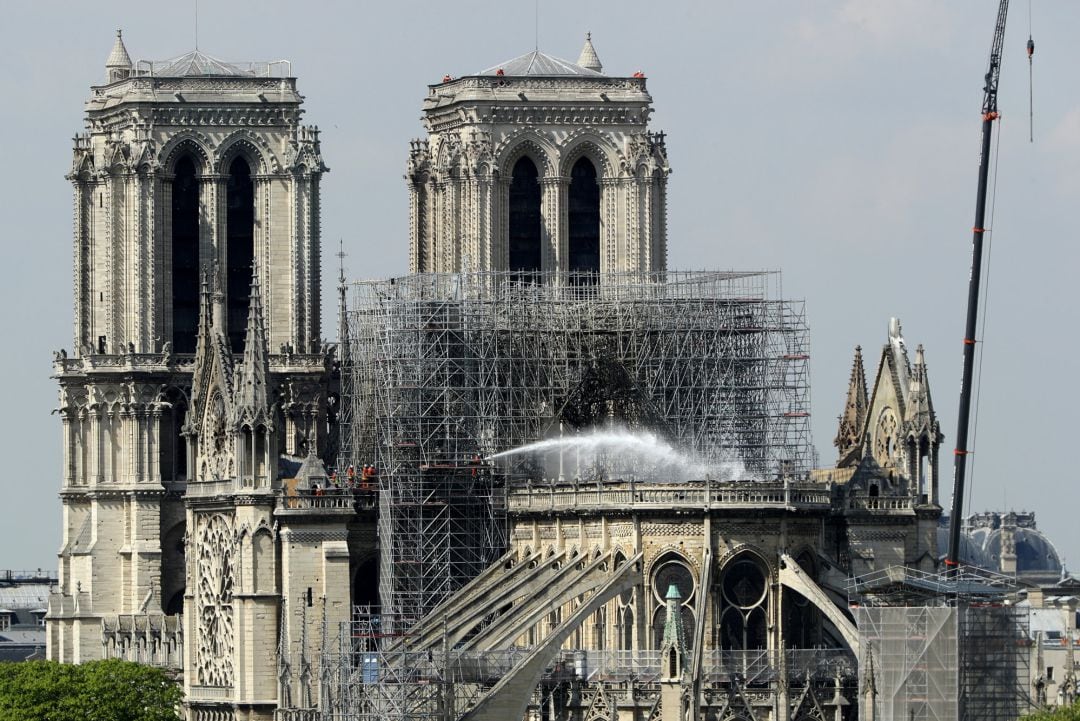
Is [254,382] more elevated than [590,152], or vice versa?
[590,152]

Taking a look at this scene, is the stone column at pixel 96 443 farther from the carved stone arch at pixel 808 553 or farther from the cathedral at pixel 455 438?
the carved stone arch at pixel 808 553

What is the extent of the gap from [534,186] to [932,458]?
20.1m

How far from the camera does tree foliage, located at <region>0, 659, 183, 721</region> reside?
161125 millimetres

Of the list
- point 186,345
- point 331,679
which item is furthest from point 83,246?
point 331,679

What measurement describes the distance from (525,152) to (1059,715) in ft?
140

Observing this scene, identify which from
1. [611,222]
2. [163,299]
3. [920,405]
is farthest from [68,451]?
[920,405]

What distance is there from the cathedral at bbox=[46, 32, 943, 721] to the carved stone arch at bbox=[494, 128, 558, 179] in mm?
88

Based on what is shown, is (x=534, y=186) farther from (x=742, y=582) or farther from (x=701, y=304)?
(x=742, y=582)

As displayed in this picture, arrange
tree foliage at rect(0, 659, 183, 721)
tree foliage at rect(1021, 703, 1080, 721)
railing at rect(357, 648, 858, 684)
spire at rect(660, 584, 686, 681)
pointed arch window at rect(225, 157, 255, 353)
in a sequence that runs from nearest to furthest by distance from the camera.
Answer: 1. tree foliage at rect(1021, 703, 1080, 721)
2. spire at rect(660, 584, 686, 681)
3. railing at rect(357, 648, 858, 684)
4. tree foliage at rect(0, 659, 183, 721)
5. pointed arch window at rect(225, 157, 255, 353)

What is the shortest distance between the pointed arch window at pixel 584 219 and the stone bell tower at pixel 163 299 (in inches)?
518

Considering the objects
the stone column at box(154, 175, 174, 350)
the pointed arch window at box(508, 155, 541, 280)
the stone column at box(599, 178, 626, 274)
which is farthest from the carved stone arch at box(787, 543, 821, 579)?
the stone column at box(154, 175, 174, 350)

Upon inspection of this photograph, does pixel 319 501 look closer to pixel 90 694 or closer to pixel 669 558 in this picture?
pixel 90 694

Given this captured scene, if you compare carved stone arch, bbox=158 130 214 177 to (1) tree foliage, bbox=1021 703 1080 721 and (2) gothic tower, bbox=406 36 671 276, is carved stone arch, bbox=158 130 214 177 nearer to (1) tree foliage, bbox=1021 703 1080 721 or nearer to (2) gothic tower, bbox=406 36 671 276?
(2) gothic tower, bbox=406 36 671 276

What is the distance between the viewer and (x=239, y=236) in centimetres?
18050
